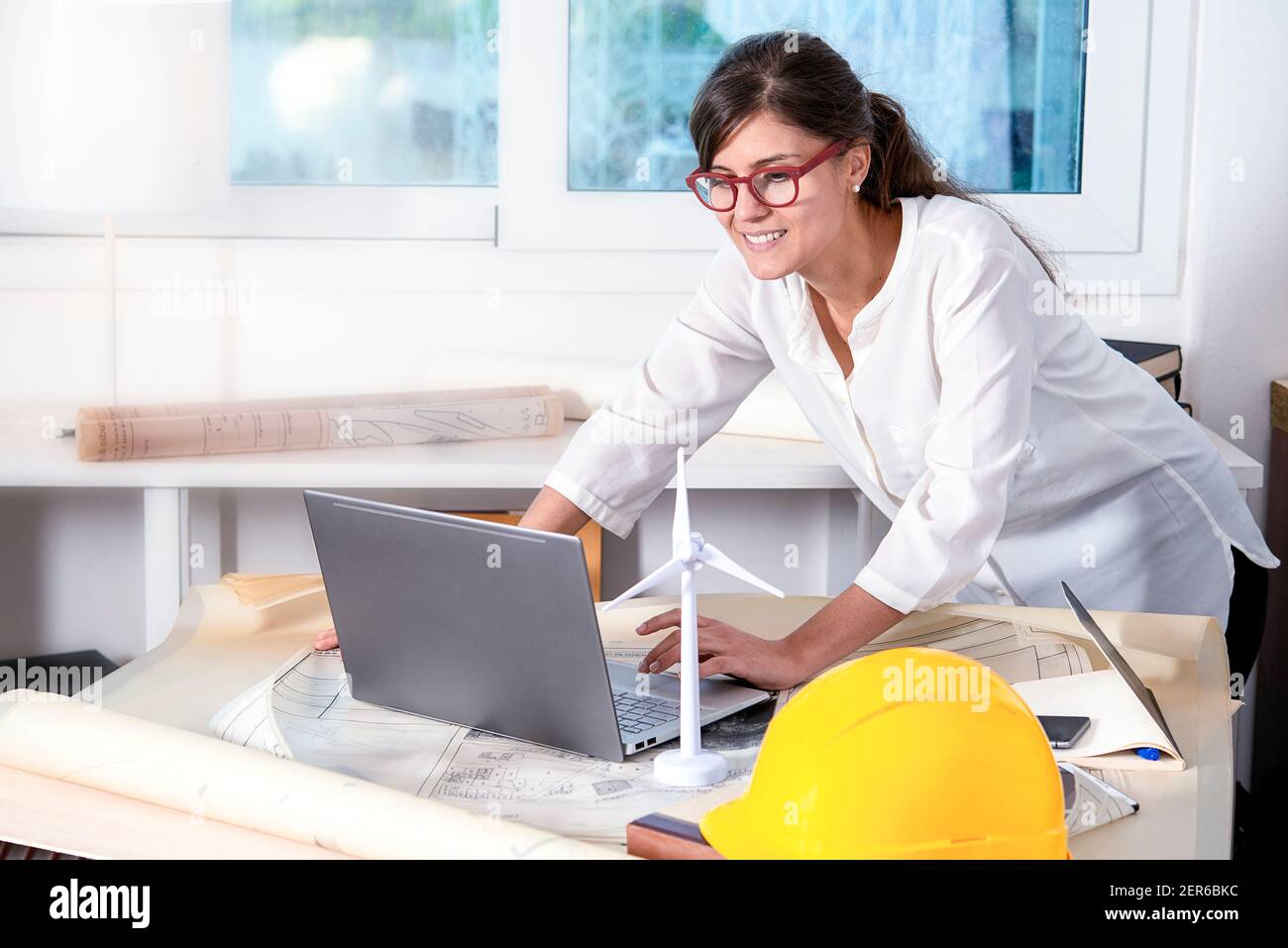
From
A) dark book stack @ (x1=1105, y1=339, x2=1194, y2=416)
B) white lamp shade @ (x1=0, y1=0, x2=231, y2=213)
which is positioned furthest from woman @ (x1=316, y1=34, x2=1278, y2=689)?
white lamp shade @ (x1=0, y1=0, x2=231, y2=213)

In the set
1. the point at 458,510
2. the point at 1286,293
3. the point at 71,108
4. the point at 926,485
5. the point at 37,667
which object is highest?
the point at 71,108

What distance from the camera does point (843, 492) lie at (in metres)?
2.54

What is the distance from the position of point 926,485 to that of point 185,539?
1.13 m

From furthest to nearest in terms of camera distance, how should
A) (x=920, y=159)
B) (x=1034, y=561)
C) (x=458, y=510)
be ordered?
(x=458, y=510), (x=1034, y=561), (x=920, y=159)

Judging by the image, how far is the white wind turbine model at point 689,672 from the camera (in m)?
0.98

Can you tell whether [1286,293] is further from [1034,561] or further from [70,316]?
[70,316]

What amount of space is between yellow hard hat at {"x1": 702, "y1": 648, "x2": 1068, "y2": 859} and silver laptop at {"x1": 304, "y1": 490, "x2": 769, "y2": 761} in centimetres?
22

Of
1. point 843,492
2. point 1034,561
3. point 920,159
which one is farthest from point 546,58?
point 1034,561

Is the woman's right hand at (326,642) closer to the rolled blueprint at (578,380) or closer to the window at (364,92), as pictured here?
the rolled blueprint at (578,380)

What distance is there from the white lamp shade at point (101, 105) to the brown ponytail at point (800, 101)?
104 centimetres

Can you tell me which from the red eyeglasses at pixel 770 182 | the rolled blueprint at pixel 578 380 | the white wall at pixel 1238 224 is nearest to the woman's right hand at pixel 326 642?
the red eyeglasses at pixel 770 182

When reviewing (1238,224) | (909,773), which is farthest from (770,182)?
(1238,224)

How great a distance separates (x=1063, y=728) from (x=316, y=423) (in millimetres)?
1362

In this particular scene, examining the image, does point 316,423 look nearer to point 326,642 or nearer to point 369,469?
point 369,469
